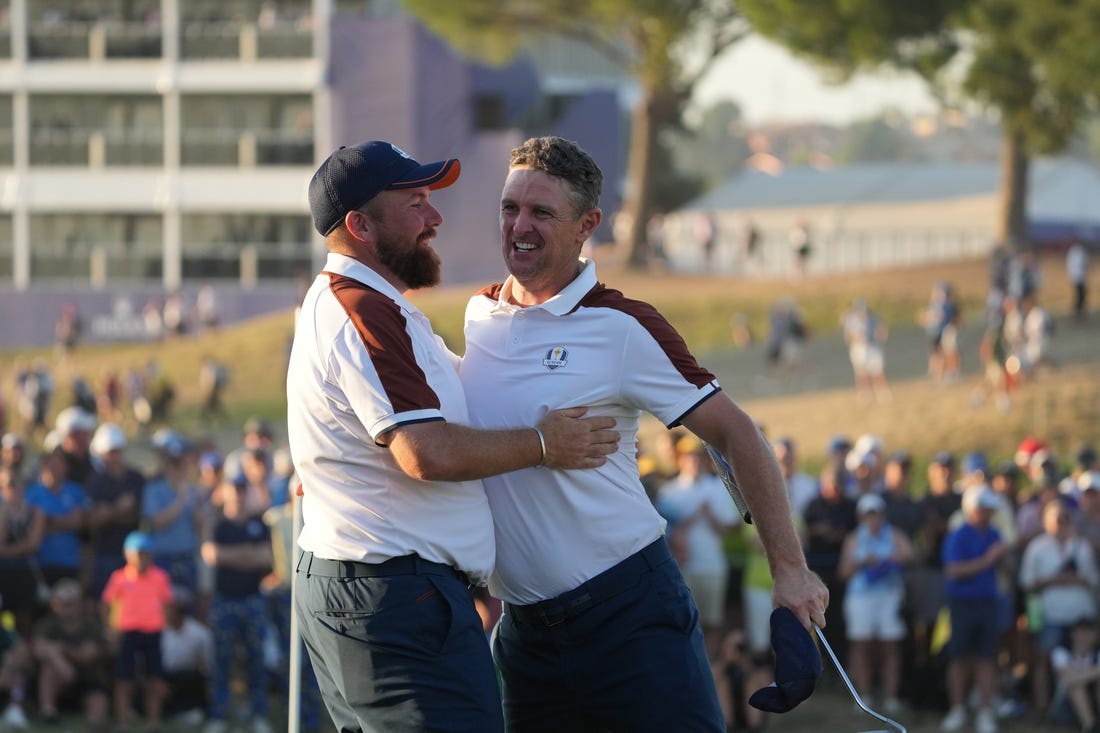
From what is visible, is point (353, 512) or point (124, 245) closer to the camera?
point (353, 512)

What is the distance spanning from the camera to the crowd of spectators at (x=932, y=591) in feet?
35.3

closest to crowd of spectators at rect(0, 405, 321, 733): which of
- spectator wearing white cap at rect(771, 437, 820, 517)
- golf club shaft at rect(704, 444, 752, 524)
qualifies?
spectator wearing white cap at rect(771, 437, 820, 517)

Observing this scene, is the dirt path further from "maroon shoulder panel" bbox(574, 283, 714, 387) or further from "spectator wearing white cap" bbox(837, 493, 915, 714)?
"maroon shoulder panel" bbox(574, 283, 714, 387)

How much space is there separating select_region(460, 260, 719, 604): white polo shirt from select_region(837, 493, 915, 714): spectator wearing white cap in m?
6.91

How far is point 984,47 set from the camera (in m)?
35.2

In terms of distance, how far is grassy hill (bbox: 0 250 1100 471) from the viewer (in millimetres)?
25922

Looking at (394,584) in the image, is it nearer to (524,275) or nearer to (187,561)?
(524,275)

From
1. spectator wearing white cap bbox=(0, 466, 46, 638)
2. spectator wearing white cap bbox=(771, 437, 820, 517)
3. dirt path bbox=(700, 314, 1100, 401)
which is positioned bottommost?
dirt path bbox=(700, 314, 1100, 401)

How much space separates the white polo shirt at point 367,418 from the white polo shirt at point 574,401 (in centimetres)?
20

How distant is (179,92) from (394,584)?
4763 cm

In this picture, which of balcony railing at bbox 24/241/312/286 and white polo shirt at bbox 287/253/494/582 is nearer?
white polo shirt at bbox 287/253/494/582

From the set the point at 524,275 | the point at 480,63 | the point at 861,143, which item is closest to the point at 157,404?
the point at 480,63

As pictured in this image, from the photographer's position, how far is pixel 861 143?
16850 centimetres

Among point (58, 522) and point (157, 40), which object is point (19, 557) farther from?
point (157, 40)
